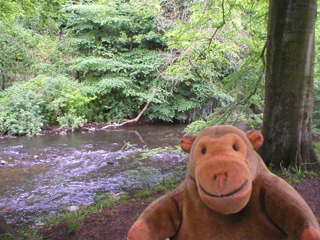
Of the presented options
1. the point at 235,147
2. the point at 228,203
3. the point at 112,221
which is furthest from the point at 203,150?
the point at 112,221

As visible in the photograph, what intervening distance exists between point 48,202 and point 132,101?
41.3ft

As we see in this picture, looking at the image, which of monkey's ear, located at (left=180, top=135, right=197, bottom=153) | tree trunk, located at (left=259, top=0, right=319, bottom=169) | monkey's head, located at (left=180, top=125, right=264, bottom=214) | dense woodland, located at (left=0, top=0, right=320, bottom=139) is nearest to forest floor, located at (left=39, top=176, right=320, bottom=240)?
tree trunk, located at (left=259, top=0, right=319, bottom=169)

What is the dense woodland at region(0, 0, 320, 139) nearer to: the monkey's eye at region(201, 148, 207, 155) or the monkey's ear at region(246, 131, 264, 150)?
the monkey's ear at region(246, 131, 264, 150)

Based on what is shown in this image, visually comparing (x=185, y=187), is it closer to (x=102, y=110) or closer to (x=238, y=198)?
(x=238, y=198)

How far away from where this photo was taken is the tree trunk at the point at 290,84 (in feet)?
12.3

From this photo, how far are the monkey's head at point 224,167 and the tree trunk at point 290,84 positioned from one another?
2.83 meters

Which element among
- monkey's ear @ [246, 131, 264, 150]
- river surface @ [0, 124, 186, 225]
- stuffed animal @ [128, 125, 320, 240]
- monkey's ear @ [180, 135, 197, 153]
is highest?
monkey's ear @ [246, 131, 264, 150]

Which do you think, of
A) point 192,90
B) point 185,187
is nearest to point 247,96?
point 185,187

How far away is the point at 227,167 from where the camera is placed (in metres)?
1.23

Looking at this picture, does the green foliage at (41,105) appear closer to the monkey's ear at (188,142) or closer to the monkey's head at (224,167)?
the monkey's ear at (188,142)

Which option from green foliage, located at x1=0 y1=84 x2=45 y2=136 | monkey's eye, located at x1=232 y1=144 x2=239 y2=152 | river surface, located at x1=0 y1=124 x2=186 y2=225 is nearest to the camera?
monkey's eye, located at x1=232 y1=144 x2=239 y2=152

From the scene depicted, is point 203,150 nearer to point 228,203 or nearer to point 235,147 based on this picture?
point 235,147

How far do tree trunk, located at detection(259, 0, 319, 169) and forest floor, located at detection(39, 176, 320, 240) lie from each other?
1.65ft

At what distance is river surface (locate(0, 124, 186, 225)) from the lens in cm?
518
